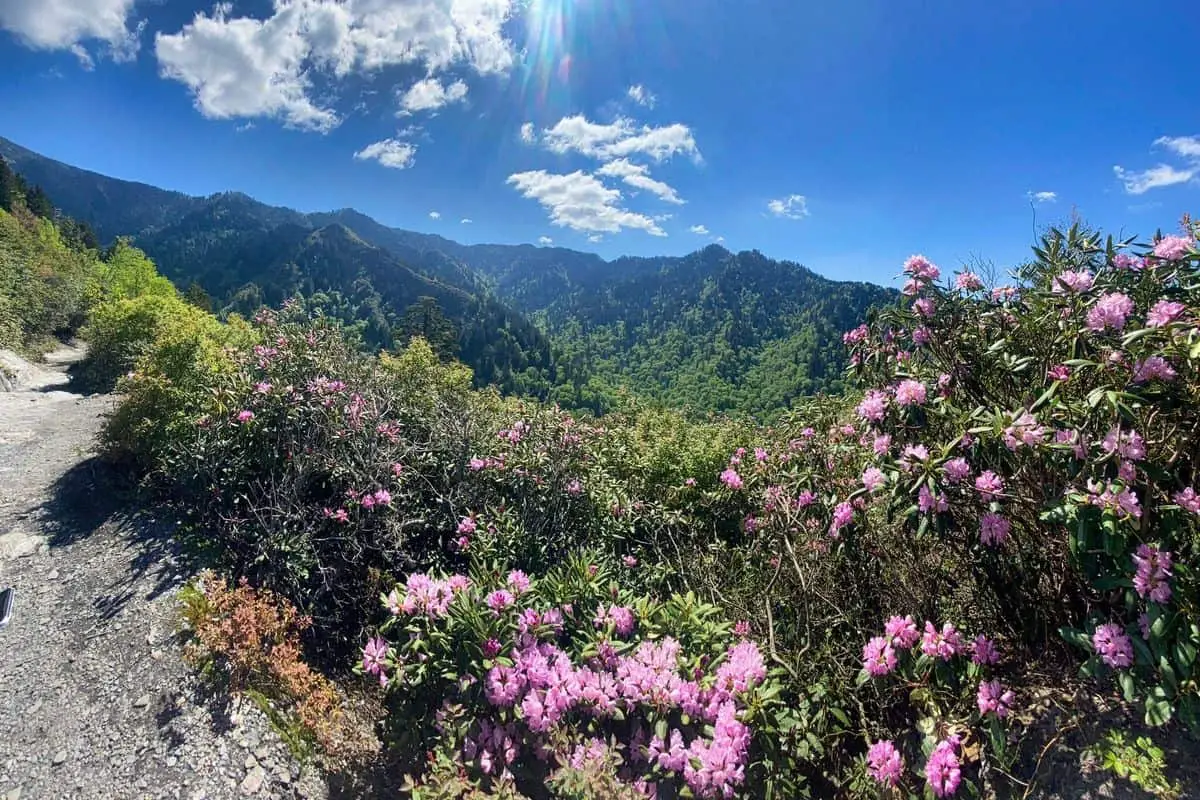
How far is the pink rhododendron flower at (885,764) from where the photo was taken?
2113 mm

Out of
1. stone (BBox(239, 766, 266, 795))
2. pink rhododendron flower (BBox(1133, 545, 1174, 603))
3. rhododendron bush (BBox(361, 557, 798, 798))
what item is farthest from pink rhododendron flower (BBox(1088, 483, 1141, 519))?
stone (BBox(239, 766, 266, 795))

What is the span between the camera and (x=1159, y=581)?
1684mm

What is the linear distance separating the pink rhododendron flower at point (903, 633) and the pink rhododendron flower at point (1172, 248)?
1.73 meters

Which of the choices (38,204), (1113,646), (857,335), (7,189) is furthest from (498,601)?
(38,204)

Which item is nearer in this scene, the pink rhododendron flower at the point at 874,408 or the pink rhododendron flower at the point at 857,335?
the pink rhododendron flower at the point at 874,408

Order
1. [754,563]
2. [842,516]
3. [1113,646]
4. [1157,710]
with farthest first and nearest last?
[754,563] → [842,516] → [1113,646] → [1157,710]

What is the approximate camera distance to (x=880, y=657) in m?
2.27

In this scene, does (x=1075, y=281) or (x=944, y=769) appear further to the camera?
(x=1075, y=281)

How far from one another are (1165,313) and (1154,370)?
20cm

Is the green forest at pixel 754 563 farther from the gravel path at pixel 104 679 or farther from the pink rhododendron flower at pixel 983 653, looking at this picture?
the gravel path at pixel 104 679

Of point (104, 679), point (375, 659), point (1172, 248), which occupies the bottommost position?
point (104, 679)

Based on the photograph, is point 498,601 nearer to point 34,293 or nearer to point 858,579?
point 858,579

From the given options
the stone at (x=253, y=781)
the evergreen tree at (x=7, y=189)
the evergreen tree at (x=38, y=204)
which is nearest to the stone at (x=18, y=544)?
the stone at (x=253, y=781)

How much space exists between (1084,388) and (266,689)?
4.46 metres
